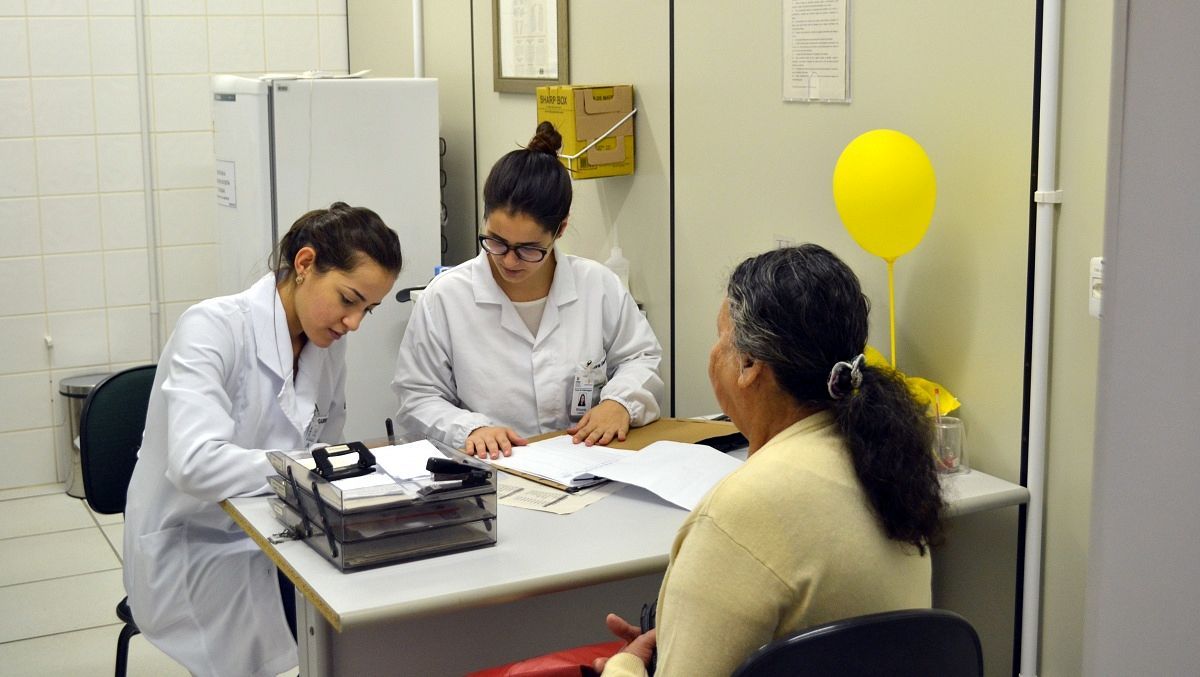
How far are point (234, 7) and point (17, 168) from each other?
1.12 metres

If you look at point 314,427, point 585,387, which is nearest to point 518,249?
point 585,387

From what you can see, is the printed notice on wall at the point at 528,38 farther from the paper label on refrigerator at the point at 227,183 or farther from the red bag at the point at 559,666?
the red bag at the point at 559,666

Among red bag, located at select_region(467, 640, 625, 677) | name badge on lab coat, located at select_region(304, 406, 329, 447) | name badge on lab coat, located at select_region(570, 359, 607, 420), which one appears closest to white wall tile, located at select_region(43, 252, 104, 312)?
name badge on lab coat, located at select_region(304, 406, 329, 447)

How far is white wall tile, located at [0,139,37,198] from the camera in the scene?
472 cm

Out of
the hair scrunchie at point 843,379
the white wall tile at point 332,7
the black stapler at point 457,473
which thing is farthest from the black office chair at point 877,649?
the white wall tile at point 332,7

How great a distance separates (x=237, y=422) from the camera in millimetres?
2344

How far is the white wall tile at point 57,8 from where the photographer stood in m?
4.71

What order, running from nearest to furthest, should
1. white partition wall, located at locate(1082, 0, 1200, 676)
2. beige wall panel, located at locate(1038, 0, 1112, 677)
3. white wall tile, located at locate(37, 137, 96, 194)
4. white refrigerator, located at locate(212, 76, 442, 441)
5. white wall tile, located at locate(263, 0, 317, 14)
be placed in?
1. white partition wall, located at locate(1082, 0, 1200, 676)
2. beige wall panel, located at locate(1038, 0, 1112, 677)
3. white refrigerator, located at locate(212, 76, 442, 441)
4. white wall tile, located at locate(37, 137, 96, 194)
5. white wall tile, located at locate(263, 0, 317, 14)

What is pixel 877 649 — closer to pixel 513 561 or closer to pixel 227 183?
pixel 513 561

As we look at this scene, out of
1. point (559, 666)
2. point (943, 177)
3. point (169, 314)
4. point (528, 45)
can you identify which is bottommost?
point (559, 666)

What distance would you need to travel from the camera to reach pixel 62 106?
4797 mm

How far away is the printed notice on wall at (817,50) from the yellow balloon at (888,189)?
36cm

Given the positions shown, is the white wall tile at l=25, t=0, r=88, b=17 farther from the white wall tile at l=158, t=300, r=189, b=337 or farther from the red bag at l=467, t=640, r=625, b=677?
the red bag at l=467, t=640, r=625, b=677

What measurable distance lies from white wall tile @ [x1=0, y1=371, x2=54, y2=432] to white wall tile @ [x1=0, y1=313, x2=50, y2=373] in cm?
4
